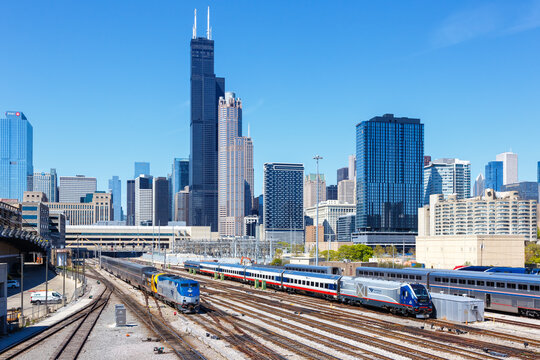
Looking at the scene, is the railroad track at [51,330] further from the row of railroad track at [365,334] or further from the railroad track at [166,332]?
the row of railroad track at [365,334]

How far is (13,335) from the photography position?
37.3 meters

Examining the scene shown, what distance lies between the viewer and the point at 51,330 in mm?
39344

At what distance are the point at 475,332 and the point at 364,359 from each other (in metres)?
12.4

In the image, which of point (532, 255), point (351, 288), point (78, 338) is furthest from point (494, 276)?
point (532, 255)

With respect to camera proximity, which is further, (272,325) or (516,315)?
(516,315)

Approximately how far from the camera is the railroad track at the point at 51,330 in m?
31.8

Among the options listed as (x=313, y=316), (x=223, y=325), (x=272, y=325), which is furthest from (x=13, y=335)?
(x=313, y=316)

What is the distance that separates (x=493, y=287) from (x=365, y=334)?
16820 millimetres

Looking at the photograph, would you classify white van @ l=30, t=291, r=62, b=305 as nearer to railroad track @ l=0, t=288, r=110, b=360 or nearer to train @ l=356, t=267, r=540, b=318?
railroad track @ l=0, t=288, r=110, b=360

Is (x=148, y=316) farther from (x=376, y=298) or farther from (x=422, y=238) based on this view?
(x=422, y=238)

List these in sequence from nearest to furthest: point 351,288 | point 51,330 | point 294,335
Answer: point 294,335 → point 51,330 → point 351,288

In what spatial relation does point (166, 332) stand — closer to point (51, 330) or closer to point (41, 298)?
point (51, 330)

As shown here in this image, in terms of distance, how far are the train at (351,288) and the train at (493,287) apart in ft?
22.9

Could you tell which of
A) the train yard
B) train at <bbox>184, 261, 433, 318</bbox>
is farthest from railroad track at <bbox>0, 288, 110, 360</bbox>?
train at <bbox>184, 261, 433, 318</bbox>
